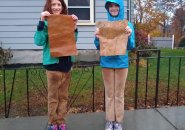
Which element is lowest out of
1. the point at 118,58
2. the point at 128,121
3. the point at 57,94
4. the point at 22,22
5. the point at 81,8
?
the point at 128,121

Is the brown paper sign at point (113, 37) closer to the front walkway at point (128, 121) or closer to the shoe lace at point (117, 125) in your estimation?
the shoe lace at point (117, 125)

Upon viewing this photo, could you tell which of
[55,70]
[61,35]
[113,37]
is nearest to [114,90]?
[113,37]

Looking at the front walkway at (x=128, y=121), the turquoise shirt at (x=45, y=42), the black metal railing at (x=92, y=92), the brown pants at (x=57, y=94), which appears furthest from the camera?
the black metal railing at (x=92, y=92)

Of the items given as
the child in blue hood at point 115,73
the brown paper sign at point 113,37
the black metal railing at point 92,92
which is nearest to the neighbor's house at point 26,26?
the black metal railing at point 92,92

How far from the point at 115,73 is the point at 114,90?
24cm

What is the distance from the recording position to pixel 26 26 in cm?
1054

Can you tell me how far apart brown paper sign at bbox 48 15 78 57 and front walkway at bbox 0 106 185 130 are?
Result: 4.23 feet

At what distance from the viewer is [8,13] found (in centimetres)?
1047

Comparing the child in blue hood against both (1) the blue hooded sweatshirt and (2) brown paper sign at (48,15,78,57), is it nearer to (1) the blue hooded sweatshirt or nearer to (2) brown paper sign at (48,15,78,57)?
(1) the blue hooded sweatshirt

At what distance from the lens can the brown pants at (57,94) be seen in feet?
14.9

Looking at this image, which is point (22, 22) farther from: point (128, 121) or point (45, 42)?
point (45, 42)

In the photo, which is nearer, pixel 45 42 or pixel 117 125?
pixel 45 42

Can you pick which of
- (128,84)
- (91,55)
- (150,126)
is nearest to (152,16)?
(91,55)

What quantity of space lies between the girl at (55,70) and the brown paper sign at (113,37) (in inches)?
15.0
